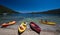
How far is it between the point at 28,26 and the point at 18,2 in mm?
828

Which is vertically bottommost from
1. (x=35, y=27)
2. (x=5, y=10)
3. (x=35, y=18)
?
(x=35, y=27)

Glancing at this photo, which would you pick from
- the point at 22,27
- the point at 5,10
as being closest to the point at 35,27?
the point at 22,27

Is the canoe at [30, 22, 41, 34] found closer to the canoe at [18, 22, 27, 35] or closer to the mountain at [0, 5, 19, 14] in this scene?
the canoe at [18, 22, 27, 35]

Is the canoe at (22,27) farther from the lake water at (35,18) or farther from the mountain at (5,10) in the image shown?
the mountain at (5,10)

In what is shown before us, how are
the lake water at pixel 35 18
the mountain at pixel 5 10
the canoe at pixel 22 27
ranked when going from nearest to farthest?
1. the canoe at pixel 22 27
2. the lake water at pixel 35 18
3. the mountain at pixel 5 10

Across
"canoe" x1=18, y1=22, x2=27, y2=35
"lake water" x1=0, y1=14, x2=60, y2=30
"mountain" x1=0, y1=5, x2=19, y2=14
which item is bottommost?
"canoe" x1=18, y1=22, x2=27, y2=35

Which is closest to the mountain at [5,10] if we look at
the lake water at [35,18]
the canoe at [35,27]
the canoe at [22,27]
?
the lake water at [35,18]

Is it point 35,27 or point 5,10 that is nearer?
point 35,27

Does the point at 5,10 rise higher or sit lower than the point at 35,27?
higher

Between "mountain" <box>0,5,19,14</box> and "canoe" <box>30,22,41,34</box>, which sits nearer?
"canoe" <box>30,22,41,34</box>

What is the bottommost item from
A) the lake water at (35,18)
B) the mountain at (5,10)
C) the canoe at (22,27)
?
the canoe at (22,27)

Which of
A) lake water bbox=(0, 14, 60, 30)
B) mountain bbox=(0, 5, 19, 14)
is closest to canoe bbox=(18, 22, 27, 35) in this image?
lake water bbox=(0, 14, 60, 30)

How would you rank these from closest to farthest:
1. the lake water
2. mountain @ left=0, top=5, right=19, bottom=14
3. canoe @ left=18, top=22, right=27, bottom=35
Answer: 1. canoe @ left=18, top=22, right=27, bottom=35
2. the lake water
3. mountain @ left=0, top=5, right=19, bottom=14

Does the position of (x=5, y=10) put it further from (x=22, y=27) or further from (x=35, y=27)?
(x=35, y=27)
